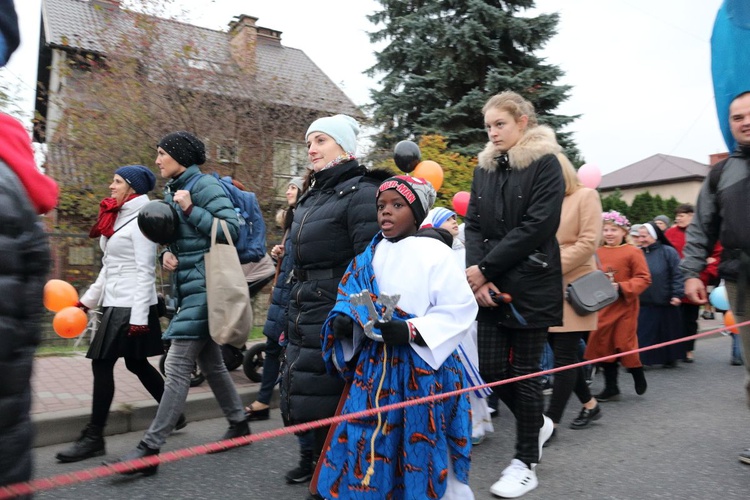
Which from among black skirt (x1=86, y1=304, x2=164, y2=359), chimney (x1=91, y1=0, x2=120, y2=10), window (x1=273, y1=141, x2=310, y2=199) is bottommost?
black skirt (x1=86, y1=304, x2=164, y2=359)

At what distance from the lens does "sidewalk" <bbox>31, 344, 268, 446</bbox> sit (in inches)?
177

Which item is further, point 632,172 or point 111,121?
point 632,172

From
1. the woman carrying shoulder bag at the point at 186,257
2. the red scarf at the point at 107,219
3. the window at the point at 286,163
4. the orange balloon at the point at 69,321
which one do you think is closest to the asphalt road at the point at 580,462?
the woman carrying shoulder bag at the point at 186,257

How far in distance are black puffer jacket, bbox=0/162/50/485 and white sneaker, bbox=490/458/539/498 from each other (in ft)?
8.52

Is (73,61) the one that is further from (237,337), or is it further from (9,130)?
(9,130)

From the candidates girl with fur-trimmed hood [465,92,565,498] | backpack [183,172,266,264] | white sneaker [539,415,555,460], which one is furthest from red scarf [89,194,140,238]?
white sneaker [539,415,555,460]

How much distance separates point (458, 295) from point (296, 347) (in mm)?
983

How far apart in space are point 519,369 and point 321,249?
1332 mm

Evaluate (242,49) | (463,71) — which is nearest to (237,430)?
(242,49)

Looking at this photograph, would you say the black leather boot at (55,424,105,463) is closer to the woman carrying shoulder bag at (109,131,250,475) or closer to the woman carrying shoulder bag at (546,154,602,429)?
the woman carrying shoulder bag at (109,131,250,475)

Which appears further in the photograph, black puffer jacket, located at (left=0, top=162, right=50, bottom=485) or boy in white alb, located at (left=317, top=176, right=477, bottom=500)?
boy in white alb, located at (left=317, top=176, right=477, bottom=500)

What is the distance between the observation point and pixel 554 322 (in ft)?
11.7

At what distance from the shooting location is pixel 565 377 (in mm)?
4289

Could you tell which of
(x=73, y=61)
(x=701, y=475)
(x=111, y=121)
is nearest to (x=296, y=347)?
(x=701, y=475)
